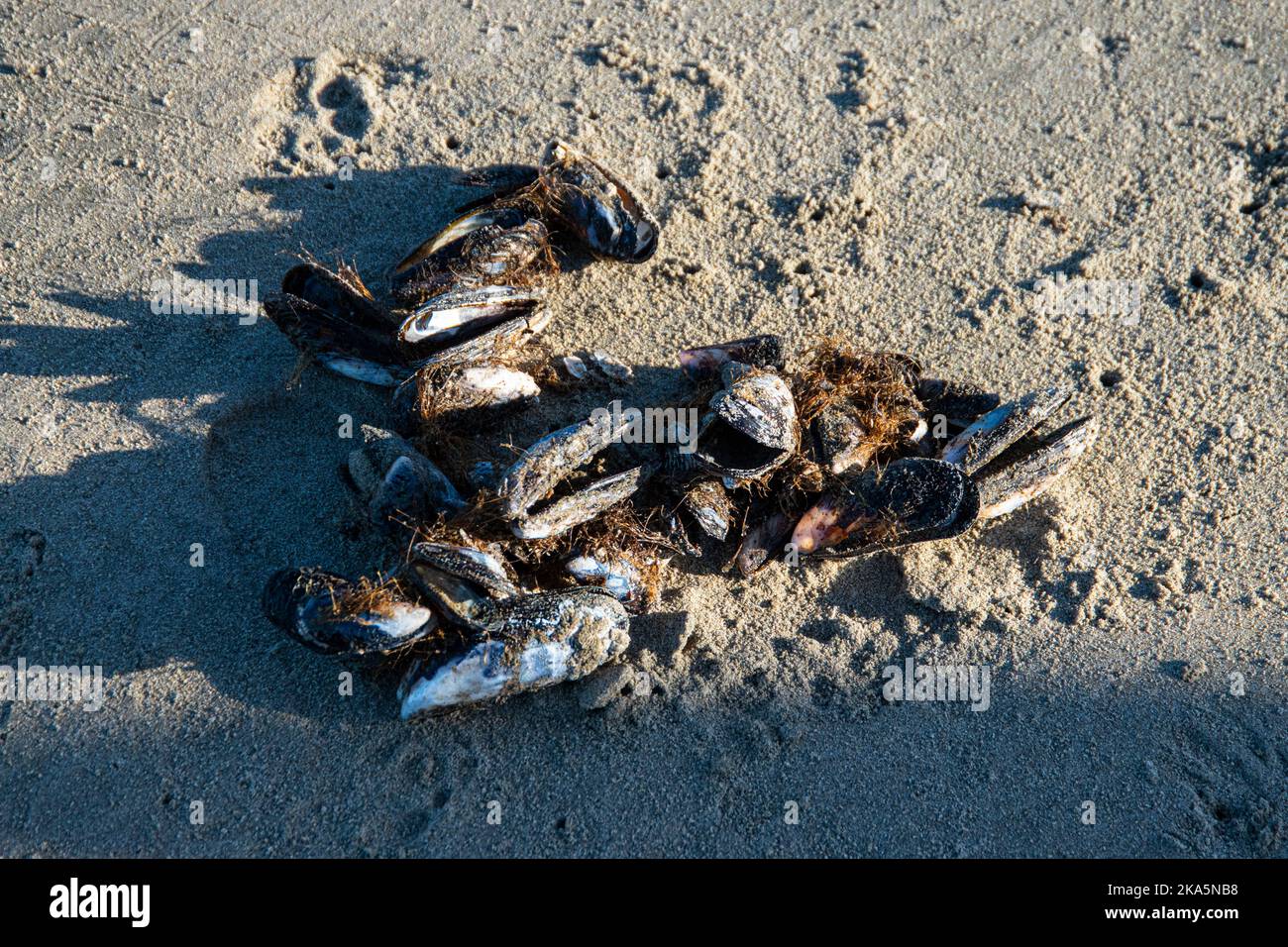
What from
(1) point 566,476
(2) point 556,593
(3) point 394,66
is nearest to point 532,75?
(3) point 394,66

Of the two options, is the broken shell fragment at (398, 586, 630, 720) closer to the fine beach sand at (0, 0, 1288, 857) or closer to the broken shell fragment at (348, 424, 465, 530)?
the fine beach sand at (0, 0, 1288, 857)

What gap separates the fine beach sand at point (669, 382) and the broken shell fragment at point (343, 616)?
0.31m

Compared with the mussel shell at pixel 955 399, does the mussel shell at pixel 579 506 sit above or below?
below

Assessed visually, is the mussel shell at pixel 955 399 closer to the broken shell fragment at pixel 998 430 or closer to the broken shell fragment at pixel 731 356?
the broken shell fragment at pixel 998 430

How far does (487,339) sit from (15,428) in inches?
78.0

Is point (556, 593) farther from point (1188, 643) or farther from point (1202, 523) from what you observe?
point (1202, 523)

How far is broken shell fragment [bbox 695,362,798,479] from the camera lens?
134 inches

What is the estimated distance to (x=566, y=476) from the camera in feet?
11.4
